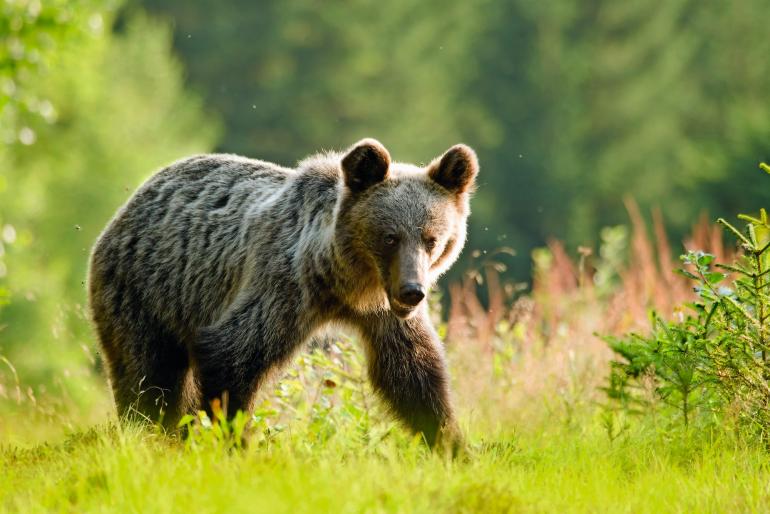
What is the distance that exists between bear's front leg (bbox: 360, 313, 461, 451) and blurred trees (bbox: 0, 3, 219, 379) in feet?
25.2

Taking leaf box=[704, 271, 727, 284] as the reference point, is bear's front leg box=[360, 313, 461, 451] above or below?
below

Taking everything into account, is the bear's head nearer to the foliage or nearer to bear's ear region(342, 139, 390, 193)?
bear's ear region(342, 139, 390, 193)

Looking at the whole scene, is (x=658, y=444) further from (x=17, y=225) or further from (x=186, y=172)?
(x=17, y=225)

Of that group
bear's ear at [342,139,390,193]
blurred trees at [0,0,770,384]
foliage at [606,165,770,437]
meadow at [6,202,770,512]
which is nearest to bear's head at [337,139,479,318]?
bear's ear at [342,139,390,193]

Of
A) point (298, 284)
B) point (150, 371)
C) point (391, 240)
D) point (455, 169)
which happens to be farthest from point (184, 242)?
point (455, 169)

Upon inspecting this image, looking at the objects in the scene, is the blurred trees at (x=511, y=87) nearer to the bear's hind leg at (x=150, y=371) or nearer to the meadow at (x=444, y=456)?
the meadow at (x=444, y=456)

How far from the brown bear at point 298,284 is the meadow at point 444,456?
261 mm

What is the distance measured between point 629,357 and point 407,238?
1.31 metres

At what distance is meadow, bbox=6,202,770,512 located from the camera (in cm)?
366

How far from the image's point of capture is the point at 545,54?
38.5 meters

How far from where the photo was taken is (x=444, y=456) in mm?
4914

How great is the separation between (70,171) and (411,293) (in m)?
11.5

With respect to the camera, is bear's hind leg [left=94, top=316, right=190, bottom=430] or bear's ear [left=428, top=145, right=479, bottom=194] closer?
bear's ear [left=428, top=145, right=479, bottom=194]

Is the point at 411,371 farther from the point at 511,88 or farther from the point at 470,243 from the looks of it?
the point at 511,88
